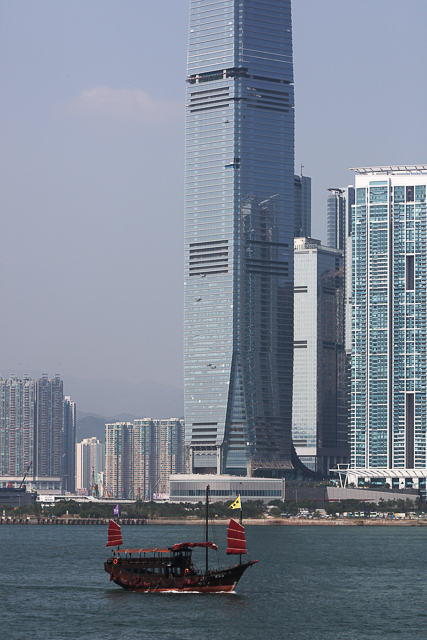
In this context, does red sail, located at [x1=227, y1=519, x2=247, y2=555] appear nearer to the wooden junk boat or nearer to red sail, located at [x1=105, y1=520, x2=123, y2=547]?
the wooden junk boat

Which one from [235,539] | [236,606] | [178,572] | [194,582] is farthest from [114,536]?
[236,606]

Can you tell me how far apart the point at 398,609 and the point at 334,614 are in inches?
330

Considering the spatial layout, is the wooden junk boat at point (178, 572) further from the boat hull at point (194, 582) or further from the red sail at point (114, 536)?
the red sail at point (114, 536)

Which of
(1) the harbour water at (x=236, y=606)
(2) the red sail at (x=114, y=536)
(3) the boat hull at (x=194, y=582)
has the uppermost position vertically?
(2) the red sail at (x=114, y=536)

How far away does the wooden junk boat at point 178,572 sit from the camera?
127062 mm

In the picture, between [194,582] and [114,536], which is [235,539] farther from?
[114,536]

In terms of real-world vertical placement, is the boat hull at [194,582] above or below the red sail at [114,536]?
below

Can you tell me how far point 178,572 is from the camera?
129 metres

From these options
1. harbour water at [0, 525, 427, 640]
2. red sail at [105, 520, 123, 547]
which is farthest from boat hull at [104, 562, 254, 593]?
red sail at [105, 520, 123, 547]

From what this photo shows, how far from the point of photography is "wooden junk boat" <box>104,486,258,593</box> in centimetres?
→ 12706

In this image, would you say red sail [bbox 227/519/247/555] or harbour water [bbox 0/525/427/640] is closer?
harbour water [bbox 0/525/427/640]

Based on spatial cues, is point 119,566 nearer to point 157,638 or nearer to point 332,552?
point 157,638

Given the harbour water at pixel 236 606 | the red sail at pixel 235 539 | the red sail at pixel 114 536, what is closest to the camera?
the harbour water at pixel 236 606

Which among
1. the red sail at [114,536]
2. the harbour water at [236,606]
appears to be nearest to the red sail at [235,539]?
the harbour water at [236,606]
